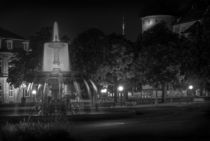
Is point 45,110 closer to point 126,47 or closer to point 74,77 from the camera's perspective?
point 74,77

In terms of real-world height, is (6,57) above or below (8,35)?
below

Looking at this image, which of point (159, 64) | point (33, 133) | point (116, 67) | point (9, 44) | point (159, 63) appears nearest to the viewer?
point (33, 133)

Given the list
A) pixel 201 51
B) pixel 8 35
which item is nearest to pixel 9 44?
pixel 8 35

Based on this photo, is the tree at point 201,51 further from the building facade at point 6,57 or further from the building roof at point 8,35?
the building roof at point 8,35

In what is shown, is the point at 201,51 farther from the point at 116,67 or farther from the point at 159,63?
the point at 159,63

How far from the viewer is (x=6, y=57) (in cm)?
7431

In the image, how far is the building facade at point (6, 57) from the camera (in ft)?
237

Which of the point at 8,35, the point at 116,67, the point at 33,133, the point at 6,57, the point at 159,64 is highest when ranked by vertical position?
the point at 8,35

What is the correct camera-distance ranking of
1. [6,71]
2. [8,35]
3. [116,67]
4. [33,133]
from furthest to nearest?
[8,35], [6,71], [116,67], [33,133]

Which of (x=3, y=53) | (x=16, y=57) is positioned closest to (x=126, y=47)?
(x=16, y=57)

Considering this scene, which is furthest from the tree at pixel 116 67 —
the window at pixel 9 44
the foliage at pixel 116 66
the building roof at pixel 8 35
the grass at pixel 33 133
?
the grass at pixel 33 133

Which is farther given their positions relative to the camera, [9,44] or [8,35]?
[8,35]

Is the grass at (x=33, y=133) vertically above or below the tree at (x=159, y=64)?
below

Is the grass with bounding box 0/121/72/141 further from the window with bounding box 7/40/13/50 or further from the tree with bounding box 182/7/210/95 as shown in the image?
the window with bounding box 7/40/13/50
